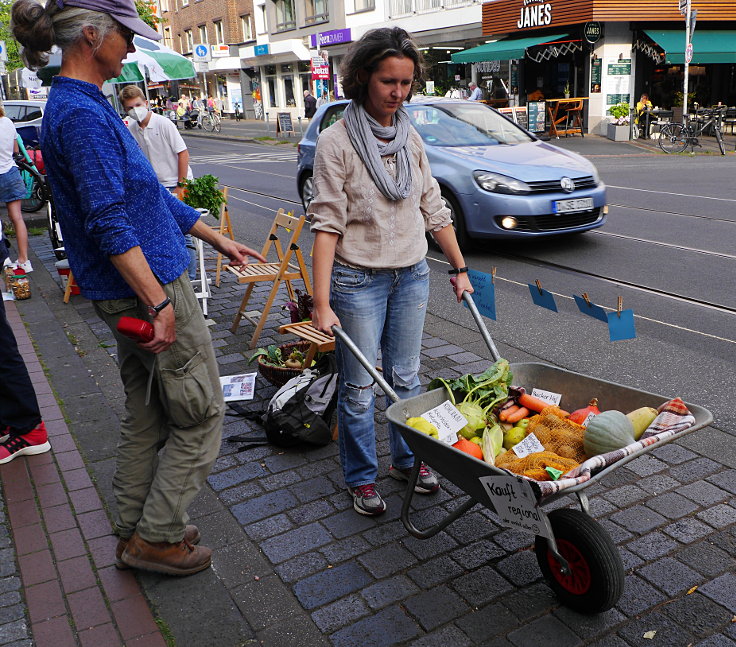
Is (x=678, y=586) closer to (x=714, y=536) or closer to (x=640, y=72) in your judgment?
(x=714, y=536)

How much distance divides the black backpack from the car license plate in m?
4.80

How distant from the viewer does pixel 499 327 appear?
6.19 metres

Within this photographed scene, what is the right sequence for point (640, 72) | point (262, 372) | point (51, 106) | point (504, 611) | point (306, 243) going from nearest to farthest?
1. point (51, 106)
2. point (504, 611)
3. point (262, 372)
4. point (306, 243)
5. point (640, 72)

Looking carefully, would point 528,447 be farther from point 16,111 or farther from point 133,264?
point 16,111

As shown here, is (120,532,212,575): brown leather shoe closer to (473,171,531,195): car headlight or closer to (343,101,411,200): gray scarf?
(343,101,411,200): gray scarf

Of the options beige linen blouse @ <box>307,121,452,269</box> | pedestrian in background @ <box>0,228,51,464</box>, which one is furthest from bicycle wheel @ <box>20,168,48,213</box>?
beige linen blouse @ <box>307,121,452,269</box>

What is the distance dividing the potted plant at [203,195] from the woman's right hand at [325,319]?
4.08m

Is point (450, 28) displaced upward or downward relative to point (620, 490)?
upward

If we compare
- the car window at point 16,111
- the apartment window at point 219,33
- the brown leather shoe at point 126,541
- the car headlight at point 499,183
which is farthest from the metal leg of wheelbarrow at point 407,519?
the apartment window at point 219,33

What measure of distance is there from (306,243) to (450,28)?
24536 mm

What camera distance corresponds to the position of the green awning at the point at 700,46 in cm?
2377

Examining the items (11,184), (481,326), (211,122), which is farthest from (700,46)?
(481,326)

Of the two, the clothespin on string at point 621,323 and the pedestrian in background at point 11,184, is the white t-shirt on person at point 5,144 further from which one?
the clothespin on string at point 621,323

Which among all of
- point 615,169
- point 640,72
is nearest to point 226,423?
point 615,169
